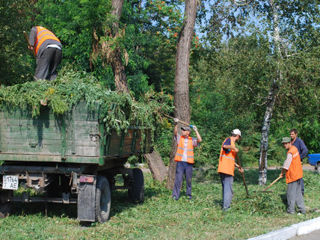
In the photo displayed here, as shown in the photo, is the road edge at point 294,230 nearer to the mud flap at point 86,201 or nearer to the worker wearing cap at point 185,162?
the mud flap at point 86,201

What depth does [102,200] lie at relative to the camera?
26.1 ft

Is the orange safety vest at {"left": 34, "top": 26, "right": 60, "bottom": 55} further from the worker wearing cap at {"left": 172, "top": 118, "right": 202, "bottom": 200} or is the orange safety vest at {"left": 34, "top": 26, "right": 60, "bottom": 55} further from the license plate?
the worker wearing cap at {"left": 172, "top": 118, "right": 202, "bottom": 200}

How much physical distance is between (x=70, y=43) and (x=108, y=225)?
12252mm

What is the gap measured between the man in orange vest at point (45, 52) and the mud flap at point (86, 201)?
2364 millimetres

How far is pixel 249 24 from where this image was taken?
41.8ft

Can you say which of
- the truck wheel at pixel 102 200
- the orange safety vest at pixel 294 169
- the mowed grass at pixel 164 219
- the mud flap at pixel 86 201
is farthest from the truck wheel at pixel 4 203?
the orange safety vest at pixel 294 169

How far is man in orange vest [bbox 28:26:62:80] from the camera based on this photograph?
8531mm

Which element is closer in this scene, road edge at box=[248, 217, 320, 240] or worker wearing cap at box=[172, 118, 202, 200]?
road edge at box=[248, 217, 320, 240]

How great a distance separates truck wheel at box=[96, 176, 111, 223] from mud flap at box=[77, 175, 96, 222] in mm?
132

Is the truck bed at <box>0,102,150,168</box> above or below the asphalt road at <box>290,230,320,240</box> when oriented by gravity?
above

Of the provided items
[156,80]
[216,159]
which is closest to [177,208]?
[216,159]

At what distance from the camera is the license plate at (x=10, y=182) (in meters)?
7.41

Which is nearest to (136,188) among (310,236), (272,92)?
(310,236)

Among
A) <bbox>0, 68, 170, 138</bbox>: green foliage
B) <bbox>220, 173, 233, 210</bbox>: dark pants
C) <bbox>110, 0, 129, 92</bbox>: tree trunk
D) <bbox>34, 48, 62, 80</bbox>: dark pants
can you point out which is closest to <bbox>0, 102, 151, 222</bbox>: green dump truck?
<bbox>0, 68, 170, 138</bbox>: green foliage
